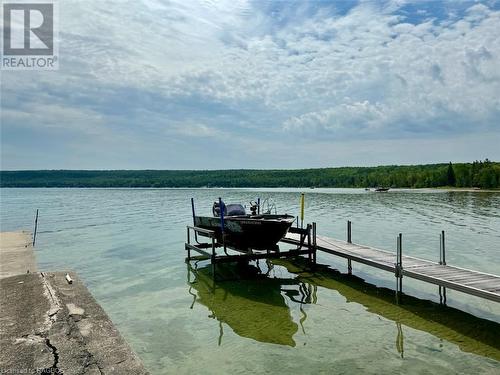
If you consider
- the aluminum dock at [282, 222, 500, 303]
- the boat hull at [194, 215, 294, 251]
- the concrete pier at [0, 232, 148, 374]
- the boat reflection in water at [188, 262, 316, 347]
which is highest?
the boat hull at [194, 215, 294, 251]

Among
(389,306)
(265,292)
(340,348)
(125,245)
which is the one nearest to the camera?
(340,348)

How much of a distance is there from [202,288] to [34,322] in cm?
629

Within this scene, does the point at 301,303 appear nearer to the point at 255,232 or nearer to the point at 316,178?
the point at 255,232

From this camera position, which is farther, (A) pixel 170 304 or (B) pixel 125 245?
(B) pixel 125 245

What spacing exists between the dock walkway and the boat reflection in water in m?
2.14

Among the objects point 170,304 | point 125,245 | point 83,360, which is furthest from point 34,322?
point 125,245

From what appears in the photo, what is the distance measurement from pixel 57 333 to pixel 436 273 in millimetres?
9067

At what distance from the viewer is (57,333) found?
23.1 feet

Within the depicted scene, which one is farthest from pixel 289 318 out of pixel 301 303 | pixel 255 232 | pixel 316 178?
pixel 316 178

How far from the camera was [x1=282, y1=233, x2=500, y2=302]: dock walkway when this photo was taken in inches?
355

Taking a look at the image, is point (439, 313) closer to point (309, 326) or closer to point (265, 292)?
point (309, 326)

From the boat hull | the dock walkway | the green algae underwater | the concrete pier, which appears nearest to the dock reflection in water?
A: the green algae underwater

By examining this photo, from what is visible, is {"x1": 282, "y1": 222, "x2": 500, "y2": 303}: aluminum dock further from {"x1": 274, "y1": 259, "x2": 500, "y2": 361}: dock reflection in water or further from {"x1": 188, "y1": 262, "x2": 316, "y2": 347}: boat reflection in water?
{"x1": 188, "y1": 262, "x2": 316, "y2": 347}: boat reflection in water

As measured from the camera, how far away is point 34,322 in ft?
24.8
